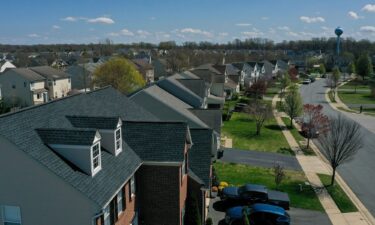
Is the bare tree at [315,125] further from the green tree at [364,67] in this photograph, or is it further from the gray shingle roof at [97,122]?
the green tree at [364,67]

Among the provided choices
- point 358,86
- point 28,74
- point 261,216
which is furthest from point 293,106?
point 358,86

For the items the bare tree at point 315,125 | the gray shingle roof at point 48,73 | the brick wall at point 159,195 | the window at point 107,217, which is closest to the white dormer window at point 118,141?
the brick wall at point 159,195

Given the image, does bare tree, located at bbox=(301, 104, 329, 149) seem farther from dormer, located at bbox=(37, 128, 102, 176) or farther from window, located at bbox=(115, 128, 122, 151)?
dormer, located at bbox=(37, 128, 102, 176)

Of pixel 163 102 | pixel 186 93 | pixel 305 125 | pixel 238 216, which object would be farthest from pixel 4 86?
pixel 238 216

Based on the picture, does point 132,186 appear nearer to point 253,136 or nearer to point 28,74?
point 253,136

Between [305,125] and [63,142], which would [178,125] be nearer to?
[63,142]

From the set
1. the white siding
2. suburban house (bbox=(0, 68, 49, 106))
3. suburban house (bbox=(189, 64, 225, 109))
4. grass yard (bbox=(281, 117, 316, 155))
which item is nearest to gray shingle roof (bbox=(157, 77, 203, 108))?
grass yard (bbox=(281, 117, 316, 155))
